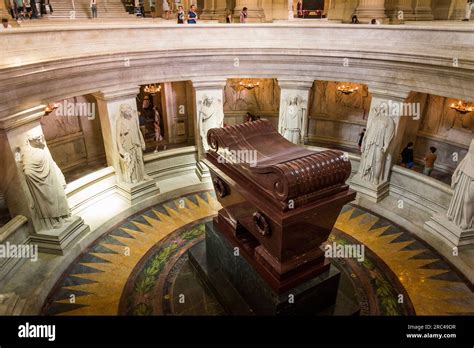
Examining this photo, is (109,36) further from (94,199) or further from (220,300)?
(220,300)

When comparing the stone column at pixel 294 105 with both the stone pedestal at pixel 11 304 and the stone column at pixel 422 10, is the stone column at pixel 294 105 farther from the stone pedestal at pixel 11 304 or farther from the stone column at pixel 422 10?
the stone column at pixel 422 10

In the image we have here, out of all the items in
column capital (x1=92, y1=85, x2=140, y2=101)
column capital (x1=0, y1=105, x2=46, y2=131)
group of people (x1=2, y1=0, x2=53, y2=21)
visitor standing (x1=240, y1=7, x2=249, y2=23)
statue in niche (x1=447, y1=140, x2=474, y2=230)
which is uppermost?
group of people (x1=2, y1=0, x2=53, y2=21)

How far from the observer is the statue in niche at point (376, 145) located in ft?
21.9

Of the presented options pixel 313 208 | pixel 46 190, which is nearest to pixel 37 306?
pixel 46 190

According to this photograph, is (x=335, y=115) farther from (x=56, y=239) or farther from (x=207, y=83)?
(x=56, y=239)

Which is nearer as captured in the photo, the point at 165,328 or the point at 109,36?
the point at 165,328

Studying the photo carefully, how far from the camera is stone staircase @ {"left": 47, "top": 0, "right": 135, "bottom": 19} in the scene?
11.6m

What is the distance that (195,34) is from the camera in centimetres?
722

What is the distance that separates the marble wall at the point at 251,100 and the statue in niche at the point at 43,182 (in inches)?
268

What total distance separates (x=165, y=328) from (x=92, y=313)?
1.78m

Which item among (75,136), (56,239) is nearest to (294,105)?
(56,239)

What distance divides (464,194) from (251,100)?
7315mm

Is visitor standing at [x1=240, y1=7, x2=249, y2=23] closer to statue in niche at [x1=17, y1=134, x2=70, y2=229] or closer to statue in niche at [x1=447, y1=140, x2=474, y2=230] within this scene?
statue in niche at [x1=17, y1=134, x2=70, y2=229]

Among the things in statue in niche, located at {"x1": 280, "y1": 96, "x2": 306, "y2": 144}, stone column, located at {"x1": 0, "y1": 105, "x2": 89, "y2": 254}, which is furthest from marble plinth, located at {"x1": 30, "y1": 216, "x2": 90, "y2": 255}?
statue in niche, located at {"x1": 280, "y1": 96, "x2": 306, "y2": 144}
